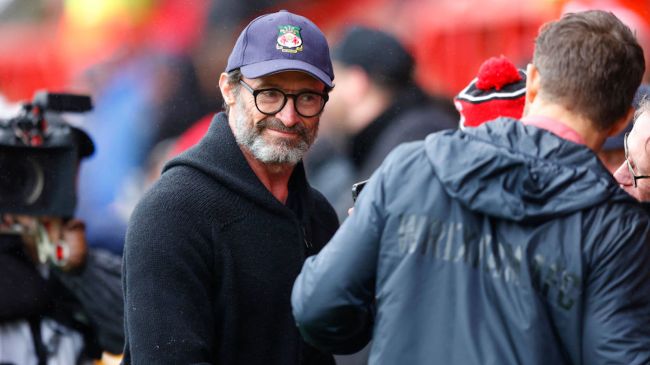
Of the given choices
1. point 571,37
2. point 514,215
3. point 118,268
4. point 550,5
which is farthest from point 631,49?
point 118,268

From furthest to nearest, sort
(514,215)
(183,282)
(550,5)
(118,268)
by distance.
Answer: (118,268) < (550,5) < (183,282) < (514,215)

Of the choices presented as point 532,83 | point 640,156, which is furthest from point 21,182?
point 532,83

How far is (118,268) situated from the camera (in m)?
4.78

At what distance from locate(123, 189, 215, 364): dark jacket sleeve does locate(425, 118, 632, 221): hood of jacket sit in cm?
77

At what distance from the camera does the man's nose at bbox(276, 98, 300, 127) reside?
253 centimetres

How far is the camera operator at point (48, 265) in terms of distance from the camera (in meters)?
4.39

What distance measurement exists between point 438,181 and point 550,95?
26cm

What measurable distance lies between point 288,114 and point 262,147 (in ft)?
0.35

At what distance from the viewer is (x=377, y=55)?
4.14m

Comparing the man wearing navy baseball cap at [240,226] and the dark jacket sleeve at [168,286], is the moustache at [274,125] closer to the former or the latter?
the man wearing navy baseball cap at [240,226]

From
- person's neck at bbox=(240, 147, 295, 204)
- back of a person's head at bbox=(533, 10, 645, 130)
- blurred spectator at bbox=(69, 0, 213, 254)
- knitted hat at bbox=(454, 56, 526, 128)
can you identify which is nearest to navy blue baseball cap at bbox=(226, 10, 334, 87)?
person's neck at bbox=(240, 147, 295, 204)

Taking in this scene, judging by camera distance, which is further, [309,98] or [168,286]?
[309,98]

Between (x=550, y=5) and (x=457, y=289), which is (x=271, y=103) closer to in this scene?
(x=457, y=289)

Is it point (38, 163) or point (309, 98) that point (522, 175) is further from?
point (38, 163)
